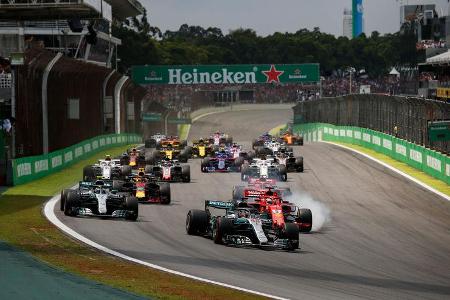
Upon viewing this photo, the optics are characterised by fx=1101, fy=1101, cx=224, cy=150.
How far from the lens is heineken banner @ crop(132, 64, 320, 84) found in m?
98.4

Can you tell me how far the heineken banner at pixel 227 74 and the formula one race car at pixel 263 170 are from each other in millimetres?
60411

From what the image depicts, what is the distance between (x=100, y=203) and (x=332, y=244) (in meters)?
6.11

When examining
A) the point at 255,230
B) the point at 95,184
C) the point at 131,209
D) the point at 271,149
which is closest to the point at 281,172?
the point at 271,149

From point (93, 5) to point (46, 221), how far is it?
3544 cm

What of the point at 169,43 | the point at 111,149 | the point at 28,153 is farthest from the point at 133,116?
the point at 169,43

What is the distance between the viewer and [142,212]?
95.3ft

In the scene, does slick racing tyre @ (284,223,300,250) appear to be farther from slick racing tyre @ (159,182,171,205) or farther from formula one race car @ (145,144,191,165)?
formula one race car @ (145,144,191,165)

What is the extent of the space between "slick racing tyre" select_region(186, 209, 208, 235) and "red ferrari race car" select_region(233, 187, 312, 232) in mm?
769

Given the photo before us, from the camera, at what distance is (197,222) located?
2375 cm

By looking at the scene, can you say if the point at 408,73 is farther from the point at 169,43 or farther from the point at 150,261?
the point at 150,261

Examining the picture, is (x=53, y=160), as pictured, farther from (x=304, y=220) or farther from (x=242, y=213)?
(x=242, y=213)

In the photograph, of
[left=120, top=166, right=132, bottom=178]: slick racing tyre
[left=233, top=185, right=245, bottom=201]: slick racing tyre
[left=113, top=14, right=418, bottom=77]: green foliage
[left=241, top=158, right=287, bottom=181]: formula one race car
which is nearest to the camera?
[left=233, top=185, right=245, bottom=201]: slick racing tyre

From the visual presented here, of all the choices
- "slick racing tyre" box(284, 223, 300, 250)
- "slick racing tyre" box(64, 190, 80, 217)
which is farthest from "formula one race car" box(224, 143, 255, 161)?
"slick racing tyre" box(284, 223, 300, 250)

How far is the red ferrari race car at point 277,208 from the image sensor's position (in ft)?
75.2
